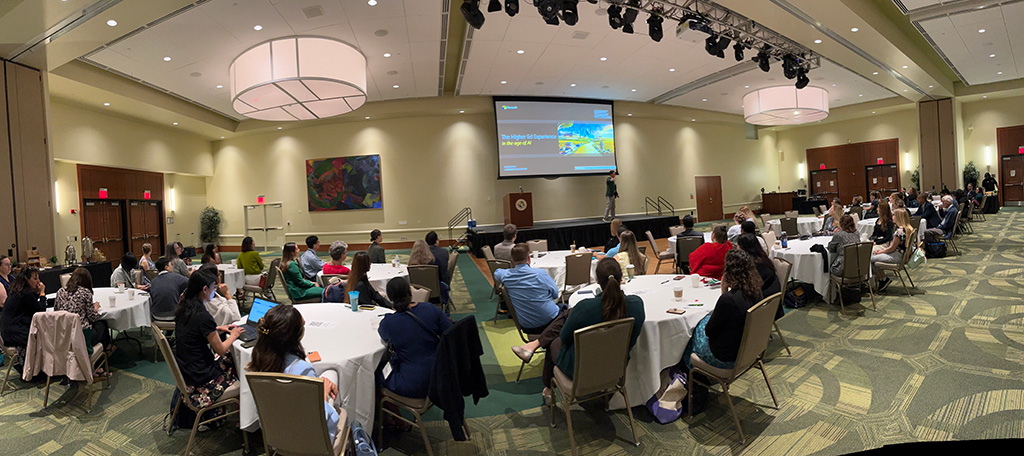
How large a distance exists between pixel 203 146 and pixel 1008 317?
772 inches

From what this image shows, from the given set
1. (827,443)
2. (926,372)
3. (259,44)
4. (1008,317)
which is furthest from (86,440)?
(1008,317)

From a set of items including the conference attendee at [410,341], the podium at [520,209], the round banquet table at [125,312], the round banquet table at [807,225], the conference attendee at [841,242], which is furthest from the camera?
the podium at [520,209]

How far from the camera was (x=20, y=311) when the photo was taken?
14.3 ft

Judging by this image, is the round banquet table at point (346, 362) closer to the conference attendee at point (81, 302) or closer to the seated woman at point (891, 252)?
the conference attendee at point (81, 302)

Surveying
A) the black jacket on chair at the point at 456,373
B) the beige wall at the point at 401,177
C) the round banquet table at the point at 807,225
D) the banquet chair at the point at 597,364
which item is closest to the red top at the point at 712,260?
the banquet chair at the point at 597,364

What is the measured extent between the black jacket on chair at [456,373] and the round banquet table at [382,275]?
272 centimetres

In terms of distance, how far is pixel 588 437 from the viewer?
3182mm

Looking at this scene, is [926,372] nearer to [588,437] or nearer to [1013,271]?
[588,437]

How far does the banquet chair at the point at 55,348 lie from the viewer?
3.93 metres

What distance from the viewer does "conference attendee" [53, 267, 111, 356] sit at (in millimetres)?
4242

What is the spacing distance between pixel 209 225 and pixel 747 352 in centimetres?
1775

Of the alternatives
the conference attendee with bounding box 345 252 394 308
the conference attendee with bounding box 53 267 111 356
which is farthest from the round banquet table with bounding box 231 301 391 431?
the conference attendee with bounding box 53 267 111 356

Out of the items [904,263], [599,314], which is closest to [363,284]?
[599,314]

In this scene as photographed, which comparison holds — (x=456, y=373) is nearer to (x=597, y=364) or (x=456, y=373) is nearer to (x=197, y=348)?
(x=597, y=364)
